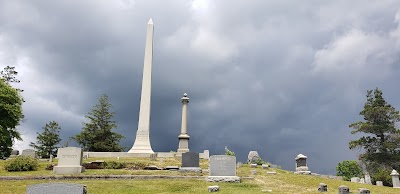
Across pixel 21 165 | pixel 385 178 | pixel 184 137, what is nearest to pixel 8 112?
pixel 21 165

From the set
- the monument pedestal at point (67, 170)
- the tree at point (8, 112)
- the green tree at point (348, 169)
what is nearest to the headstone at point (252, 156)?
the monument pedestal at point (67, 170)

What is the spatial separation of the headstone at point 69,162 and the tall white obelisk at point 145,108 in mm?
17547

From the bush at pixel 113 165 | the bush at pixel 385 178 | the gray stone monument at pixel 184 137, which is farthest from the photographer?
the gray stone monument at pixel 184 137

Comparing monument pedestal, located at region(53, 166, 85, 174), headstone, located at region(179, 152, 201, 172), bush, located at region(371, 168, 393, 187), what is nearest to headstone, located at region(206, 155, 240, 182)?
headstone, located at region(179, 152, 201, 172)

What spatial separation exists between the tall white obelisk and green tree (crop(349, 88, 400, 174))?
79.3 feet

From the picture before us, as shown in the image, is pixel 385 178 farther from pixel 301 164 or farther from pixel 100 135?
pixel 100 135

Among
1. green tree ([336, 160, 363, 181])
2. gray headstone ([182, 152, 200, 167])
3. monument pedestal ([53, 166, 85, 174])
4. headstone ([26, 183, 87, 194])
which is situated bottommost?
green tree ([336, 160, 363, 181])

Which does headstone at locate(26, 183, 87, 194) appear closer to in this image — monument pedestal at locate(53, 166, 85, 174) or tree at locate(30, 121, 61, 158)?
monument pedestal at locate(53, 166, 85, 174)

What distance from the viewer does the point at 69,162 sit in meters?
20.3

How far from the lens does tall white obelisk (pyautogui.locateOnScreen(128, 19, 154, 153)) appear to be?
3846 cm

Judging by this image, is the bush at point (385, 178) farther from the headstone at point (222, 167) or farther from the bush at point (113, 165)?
the bush at point (113, 165)

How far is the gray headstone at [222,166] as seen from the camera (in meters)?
17.8

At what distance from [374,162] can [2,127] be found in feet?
127

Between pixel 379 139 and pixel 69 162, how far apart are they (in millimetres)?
32208
